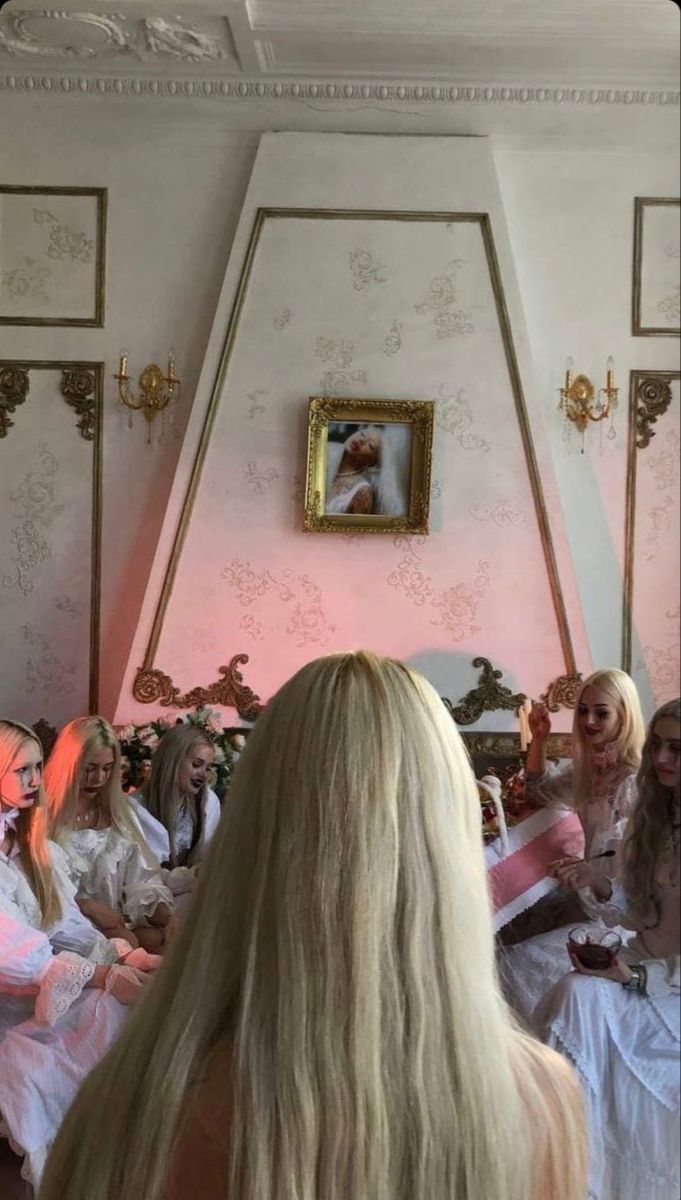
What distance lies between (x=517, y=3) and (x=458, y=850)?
5.08 ft

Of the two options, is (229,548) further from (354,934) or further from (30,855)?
(354,934)

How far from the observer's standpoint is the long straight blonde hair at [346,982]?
40 centimetres

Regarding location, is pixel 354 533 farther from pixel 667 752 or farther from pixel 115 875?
pixel 667 752

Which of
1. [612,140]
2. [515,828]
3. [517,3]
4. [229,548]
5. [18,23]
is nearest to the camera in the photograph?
[515,828]

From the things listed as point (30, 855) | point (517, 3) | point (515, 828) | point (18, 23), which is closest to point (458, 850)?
point (515, 828)

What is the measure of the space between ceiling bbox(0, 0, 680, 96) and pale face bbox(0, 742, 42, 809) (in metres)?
1.17

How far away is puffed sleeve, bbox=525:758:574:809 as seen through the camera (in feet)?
3.98

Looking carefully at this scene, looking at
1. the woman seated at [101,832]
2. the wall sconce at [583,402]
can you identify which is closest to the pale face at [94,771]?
the woman seated at [101,832]

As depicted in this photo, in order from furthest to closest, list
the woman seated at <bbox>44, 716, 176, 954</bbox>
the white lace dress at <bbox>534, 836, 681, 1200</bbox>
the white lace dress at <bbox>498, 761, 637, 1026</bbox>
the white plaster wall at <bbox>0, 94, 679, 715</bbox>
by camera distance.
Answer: the white plaster wall at <bbox>0, 94, 679, 715</bbox>
the woman seated at <bbox>44, 716, 176, 954</bbox>
the white lace dress at <bbox>498, 761, 637, 1026</bbox>
the white lace dress at <bbox>534, 836, 681, 1200</bbox>

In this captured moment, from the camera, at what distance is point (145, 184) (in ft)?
7.45

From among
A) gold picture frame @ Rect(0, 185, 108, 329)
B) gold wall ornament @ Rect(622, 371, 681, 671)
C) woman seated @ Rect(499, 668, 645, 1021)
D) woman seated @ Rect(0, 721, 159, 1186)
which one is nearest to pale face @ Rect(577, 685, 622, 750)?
woman seated @ Rect(499, 668, 645, 1021)

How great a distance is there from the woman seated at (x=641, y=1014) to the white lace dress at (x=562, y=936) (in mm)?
58

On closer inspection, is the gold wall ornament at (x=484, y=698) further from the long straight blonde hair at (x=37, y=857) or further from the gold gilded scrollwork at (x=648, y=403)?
the long straight blonde hair at (x=37, y=857)

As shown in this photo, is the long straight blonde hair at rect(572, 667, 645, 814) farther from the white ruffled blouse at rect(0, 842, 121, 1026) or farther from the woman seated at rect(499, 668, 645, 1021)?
the white ruffled blouse at rect(0, 842, 121, 1026)
